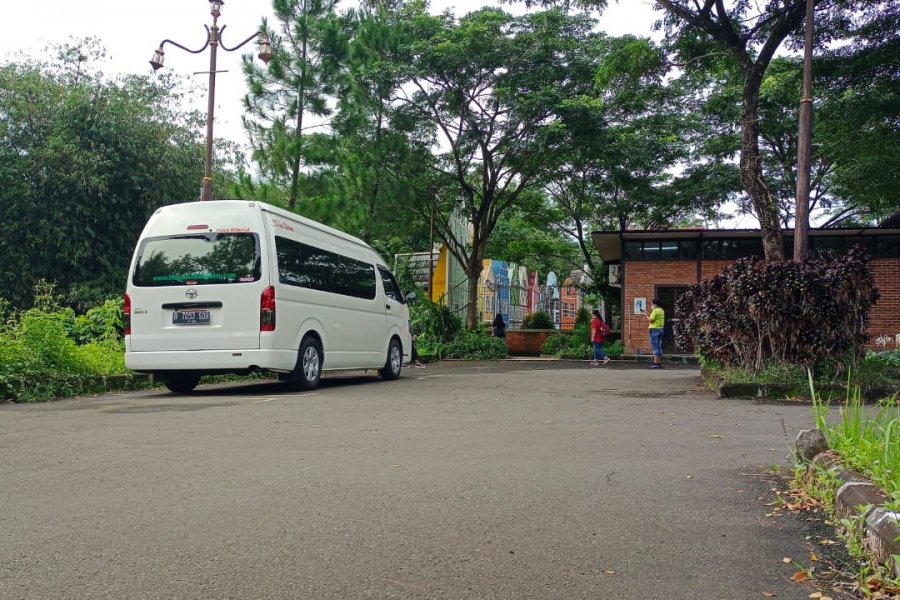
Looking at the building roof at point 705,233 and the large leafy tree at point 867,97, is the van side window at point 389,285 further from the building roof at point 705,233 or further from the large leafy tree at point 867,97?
the building roof at point 705,233

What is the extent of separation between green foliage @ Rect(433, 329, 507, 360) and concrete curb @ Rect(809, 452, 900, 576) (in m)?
20.7

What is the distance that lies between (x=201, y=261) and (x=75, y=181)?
824 inches

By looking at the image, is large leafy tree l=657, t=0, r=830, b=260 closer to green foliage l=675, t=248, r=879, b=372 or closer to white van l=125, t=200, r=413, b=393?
green foliage l=675, t=248, r=879, b=372

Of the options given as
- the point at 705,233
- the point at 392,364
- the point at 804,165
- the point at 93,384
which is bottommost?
the point at 93,384

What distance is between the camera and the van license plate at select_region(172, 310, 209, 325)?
10641mm

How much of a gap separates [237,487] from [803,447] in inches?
136

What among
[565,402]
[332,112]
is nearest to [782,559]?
[565,402]

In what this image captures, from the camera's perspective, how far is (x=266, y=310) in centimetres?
1055

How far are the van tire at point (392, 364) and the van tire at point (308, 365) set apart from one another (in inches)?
99.0

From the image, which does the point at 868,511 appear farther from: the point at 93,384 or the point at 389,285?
the point at 389,285

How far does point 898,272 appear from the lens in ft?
85.6

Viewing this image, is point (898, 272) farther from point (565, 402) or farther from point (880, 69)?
point (565, 402)

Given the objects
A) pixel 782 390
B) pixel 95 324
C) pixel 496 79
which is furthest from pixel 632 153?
pixel 95 324

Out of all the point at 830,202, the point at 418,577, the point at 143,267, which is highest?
the point at 830,202
